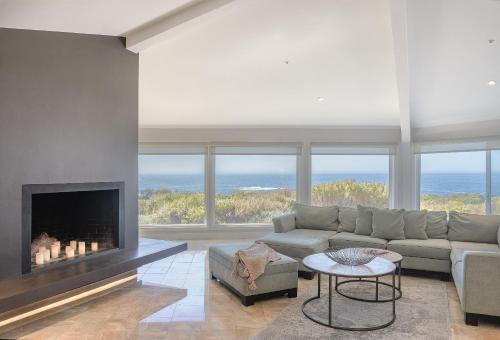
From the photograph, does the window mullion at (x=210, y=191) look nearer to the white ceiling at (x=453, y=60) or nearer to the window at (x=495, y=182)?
the white ceiling at (x=453, y=60)

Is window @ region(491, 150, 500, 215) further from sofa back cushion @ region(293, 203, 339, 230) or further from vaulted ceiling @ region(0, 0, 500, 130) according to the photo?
sofa back cushion @ region(293, 203, 339, 230)

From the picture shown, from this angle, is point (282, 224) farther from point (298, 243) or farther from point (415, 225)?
point (415, 225)

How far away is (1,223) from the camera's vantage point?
3.22m

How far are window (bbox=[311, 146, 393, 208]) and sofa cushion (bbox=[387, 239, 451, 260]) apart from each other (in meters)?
2.37

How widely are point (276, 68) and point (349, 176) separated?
3056 millimetres

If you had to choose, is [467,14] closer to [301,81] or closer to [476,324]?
[301,81]

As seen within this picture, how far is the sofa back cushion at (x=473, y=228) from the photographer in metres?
4.82

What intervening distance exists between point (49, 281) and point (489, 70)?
5.41 m

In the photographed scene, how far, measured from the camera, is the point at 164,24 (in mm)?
3908

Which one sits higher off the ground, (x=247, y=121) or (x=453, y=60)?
(x=453, y=60)

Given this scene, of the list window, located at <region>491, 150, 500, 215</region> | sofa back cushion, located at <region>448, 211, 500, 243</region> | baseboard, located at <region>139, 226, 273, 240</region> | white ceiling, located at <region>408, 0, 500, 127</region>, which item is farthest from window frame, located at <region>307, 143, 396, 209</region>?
sofa back cushion, located at <region>448, 211, 500, 243</region>

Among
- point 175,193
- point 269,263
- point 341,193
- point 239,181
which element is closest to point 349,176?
point 341,193

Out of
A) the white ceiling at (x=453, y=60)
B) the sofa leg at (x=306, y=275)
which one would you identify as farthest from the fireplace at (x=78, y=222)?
the white ceiling at (x=453, y=60)

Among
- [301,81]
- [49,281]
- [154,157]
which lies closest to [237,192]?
[154,157]
